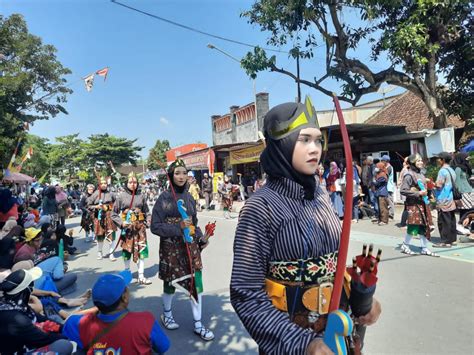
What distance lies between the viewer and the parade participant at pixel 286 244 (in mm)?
1368

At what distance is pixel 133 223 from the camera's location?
582 cm

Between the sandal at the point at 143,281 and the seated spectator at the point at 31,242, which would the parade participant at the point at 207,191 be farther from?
the seated spectator at the point at 31,242

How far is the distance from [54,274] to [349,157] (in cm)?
488

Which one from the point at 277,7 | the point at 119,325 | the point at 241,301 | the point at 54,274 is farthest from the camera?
the point at 277,7

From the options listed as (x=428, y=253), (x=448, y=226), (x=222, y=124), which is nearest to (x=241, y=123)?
(x=222, y=124)

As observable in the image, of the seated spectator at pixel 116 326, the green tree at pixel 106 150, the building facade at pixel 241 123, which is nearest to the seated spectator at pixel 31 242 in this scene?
the seated spectator at pixel 116 326

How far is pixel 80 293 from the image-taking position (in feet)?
18.1

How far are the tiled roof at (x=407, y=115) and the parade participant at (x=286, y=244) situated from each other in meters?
16.6

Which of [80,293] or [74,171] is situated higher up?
[74,171]

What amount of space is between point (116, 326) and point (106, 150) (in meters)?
45.2

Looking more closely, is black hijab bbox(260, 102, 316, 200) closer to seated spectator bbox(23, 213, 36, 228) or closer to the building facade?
seated spectator bbox(23, 213, 36, 228)

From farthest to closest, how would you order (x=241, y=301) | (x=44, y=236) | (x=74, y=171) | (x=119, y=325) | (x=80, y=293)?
(x=74, y=171), (x=44, y=236), (x=80, y=293), (x=119, y=325), (x=241, y=301)

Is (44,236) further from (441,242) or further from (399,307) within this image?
(441,242)

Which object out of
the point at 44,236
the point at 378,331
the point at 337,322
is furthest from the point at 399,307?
the point at 44,236
